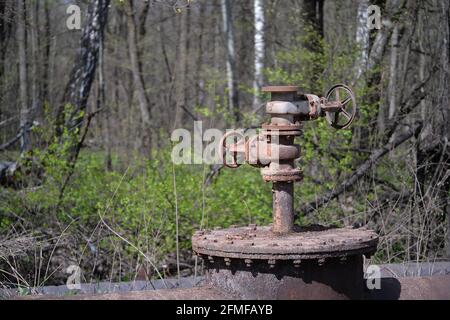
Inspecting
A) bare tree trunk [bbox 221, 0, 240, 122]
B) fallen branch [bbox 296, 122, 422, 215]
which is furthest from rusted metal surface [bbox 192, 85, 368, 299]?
bare tree trunk [bbox 221, 0, 240, 122]

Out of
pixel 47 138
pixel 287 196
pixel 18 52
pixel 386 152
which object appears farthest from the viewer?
pixel 18 52

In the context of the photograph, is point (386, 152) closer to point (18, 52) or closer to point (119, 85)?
point (18, 52)

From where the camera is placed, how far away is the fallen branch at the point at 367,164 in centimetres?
750

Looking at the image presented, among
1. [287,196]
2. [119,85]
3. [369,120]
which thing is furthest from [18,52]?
[287,196]

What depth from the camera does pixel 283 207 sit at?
13.0 ft

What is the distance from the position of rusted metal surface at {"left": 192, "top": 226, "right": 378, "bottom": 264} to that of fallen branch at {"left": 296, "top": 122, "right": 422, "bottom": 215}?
11.4 feet

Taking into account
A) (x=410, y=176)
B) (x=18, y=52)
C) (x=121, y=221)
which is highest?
(x=18, y=52)

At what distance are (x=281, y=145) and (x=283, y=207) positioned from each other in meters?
0.35

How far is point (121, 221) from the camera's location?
309 inches

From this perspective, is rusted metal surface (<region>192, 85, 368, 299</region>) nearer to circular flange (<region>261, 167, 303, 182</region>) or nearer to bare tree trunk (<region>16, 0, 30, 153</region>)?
circular flange (<region>261, 167, 303, 182</region>)

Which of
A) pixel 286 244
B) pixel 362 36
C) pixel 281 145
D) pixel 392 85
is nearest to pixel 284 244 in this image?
pixel 286 244

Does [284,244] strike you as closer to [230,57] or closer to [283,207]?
[283,207]

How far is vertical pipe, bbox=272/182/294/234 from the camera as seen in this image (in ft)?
13.0
